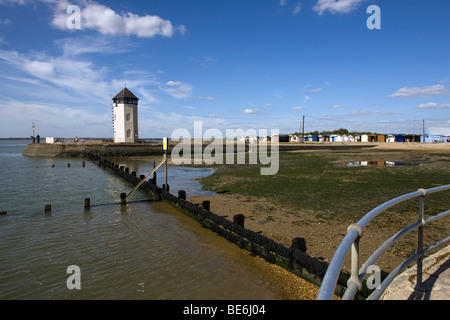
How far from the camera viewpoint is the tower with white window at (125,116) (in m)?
54.3

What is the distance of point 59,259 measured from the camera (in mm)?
7469

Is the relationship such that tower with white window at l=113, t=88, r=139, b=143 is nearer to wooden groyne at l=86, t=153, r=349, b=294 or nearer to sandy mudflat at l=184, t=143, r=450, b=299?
sandy mudflat at l=184, t=143, r=450, b=299

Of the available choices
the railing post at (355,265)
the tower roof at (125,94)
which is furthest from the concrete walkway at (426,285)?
the tower roof at (125,94)

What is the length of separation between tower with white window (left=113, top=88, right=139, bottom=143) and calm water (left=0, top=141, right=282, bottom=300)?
146 ft

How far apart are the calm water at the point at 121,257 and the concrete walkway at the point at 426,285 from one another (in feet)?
8.44

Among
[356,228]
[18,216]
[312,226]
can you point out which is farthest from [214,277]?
[18,216]

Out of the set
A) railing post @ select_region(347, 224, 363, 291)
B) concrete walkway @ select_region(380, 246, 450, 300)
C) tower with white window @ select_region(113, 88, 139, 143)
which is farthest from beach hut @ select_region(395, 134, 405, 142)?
railing post @ select_region(347, 224, 363, 291)

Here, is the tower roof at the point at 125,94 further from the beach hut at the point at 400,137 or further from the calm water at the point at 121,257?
the beach hut at the point at 400,137

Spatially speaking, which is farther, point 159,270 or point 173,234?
point 173,234

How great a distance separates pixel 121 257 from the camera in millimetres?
7484
